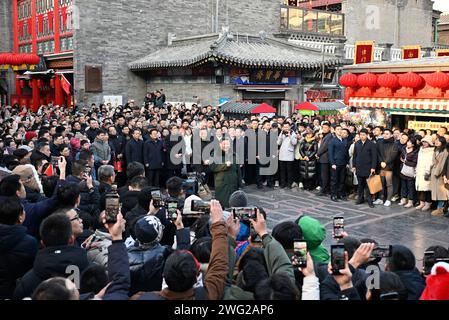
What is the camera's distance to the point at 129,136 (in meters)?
11.1

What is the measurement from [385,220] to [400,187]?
1.69m

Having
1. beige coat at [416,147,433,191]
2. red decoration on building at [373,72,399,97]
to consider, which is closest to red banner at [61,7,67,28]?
red decoration on building at [373,72,399,97]

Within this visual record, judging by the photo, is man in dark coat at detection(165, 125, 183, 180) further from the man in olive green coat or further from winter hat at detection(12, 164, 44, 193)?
winter hat at detection(12, 164, 44, 193)

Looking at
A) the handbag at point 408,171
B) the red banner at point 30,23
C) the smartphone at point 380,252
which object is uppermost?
the red banner at point 30,23

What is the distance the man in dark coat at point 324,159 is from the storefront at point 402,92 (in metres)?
3.27

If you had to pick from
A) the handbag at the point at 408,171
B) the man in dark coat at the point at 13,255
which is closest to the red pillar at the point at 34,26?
the handbag at the point at 408,171

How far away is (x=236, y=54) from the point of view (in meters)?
18.3

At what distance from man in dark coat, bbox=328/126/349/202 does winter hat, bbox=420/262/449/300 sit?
7266mm

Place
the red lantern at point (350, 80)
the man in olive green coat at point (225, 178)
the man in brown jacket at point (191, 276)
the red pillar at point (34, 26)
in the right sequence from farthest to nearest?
1. the red pillar at point (34, 26)
2. the red lantern at point (350, 80)
3. the man in olive green coat at point (225, 178)
4. the man in brown jacket at point (191, 276)

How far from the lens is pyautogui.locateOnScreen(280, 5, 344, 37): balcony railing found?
26.8 m

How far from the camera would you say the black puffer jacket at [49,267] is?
10.5ft

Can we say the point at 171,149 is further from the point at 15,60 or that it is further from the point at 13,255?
the point at 15,60

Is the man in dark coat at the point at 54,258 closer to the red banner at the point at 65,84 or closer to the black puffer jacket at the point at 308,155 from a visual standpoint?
the black puffer jacket at the point at 308,155

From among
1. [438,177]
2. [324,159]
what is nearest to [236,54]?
[324,159]
